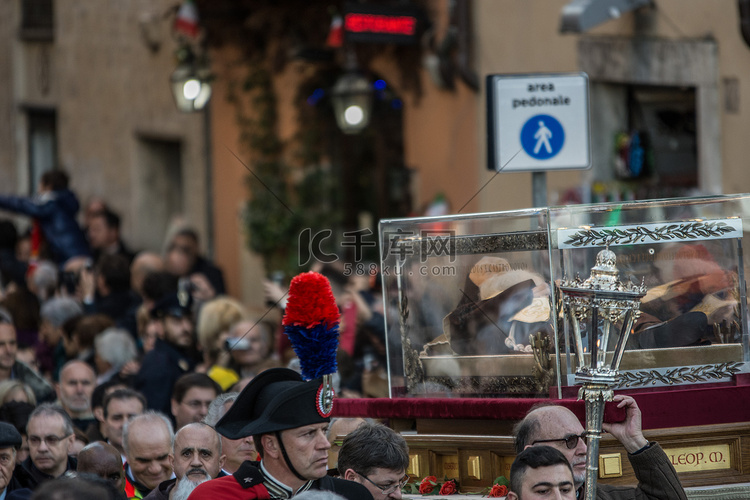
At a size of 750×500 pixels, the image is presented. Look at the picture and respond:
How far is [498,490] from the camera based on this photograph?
15.1 ft

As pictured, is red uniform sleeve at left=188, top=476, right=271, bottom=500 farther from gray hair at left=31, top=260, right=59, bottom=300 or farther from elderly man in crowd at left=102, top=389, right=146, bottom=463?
gray hair at left=31, top=260, right=59, bottom=300

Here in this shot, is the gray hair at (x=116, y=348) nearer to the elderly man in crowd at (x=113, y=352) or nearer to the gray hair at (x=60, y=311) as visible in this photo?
the elderly man in crowd at (x=113, y=352)

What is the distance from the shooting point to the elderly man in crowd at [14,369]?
7340mm

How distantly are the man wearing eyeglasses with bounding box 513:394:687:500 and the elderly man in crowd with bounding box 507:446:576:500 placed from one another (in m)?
0.22

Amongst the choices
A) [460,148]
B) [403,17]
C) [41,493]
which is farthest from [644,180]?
[41,493]

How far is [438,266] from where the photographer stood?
5066 mm

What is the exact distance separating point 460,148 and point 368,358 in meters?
4.13

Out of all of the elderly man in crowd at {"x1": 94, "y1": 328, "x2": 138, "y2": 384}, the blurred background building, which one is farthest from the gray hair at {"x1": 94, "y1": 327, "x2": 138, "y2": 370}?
the blurred background building

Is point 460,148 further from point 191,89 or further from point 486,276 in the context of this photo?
point 486,276

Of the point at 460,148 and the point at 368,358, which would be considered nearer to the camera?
the point at 368,358

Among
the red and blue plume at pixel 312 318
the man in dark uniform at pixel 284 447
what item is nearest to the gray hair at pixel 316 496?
the man in dark uniform at pixel 284 447

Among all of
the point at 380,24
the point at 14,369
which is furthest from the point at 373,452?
the point at 380,24

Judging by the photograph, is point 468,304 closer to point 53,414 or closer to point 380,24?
point 53,414

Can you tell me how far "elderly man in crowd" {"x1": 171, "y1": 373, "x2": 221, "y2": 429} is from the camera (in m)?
6.30
